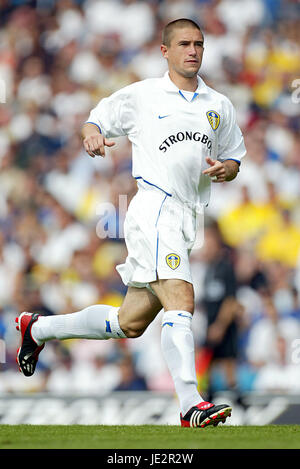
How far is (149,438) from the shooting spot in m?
4.23

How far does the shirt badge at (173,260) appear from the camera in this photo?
4.83m

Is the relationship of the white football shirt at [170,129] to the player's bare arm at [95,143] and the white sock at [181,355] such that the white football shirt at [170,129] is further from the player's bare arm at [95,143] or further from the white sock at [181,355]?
the white sock at [181,355]

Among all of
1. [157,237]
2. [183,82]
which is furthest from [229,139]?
[157,237]

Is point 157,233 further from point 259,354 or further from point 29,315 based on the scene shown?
point 259,354

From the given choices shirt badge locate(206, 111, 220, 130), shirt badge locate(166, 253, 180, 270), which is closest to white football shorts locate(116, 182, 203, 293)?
shirt badge locate(166, 253, 180, 270)

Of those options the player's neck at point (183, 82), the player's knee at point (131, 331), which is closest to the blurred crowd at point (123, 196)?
the player's knee at point (131, 331)

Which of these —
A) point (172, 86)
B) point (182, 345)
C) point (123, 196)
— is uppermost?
point (172, 86)

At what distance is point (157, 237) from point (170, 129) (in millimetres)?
639

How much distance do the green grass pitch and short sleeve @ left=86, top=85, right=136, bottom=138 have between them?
174 centimetres

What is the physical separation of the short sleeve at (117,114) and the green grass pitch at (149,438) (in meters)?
1.74

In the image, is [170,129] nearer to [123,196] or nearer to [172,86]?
[172,86]

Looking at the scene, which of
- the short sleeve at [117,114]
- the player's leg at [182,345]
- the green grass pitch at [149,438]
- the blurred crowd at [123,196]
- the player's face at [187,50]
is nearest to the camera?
the green grass pitch at [149,438]

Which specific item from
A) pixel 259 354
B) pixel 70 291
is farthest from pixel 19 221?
pixel 259 354
